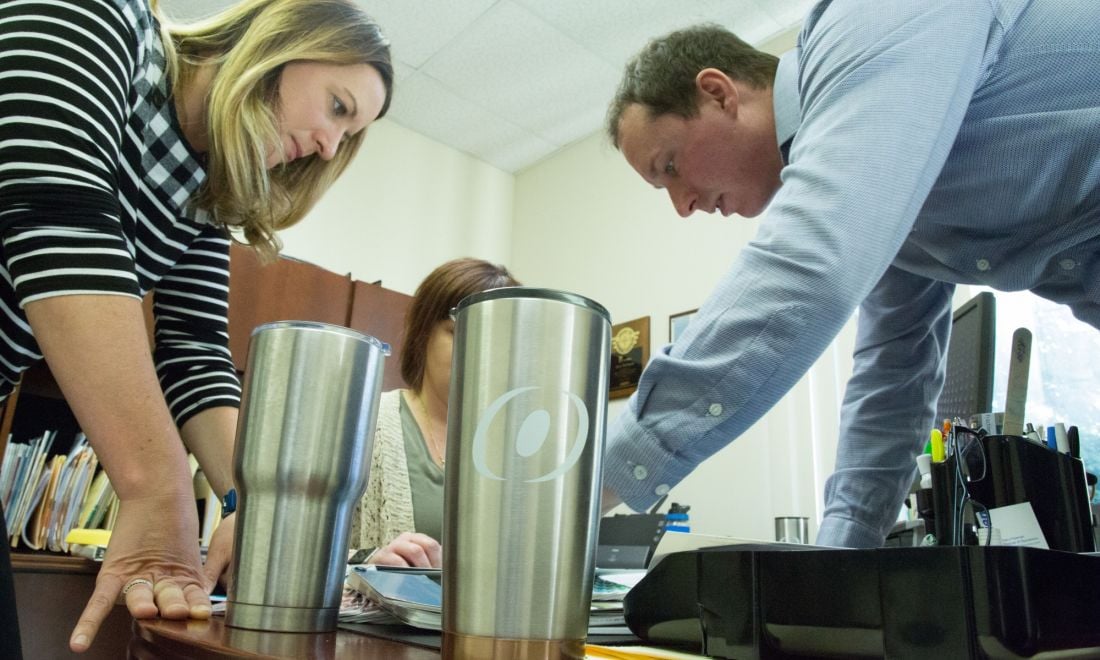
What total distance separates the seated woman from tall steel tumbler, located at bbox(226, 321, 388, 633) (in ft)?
2.37

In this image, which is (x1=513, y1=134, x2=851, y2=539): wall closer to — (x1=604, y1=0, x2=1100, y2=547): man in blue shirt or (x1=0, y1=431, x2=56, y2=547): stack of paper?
(x1=604, y1=0, x2=1100, y2=547): man in blue shirt

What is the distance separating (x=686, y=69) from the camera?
3.80ft

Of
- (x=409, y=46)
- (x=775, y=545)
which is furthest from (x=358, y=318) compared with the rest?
(x=775, y=545)

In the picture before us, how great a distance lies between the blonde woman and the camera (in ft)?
1.86

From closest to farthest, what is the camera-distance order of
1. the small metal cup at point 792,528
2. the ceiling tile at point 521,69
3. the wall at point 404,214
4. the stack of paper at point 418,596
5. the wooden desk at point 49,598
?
the stack of paper at point 418,596
the wooden desk at point 49,598
the small metal cup at point 792,528
the ceiling tile at point 521,69
the wall at point 404,214

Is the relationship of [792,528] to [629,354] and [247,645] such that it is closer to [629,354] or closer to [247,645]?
[629,354]

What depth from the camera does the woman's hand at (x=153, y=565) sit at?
19.6 inches

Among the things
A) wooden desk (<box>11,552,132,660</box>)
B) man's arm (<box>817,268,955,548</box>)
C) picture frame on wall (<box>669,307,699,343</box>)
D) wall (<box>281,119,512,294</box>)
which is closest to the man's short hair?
man's arm (<box>817,268,955,548</box>)

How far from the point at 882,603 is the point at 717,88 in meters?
→ 0.92

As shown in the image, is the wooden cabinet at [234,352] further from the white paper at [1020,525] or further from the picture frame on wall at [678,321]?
the white paper at [1020,525]

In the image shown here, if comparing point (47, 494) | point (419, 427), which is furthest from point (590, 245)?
point (47, 494)

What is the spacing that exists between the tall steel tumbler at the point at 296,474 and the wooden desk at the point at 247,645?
2 cm

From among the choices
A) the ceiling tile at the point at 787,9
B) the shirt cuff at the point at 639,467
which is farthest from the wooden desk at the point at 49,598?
the ceiling tile at the point at 787,9

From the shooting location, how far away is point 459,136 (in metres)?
3.58
